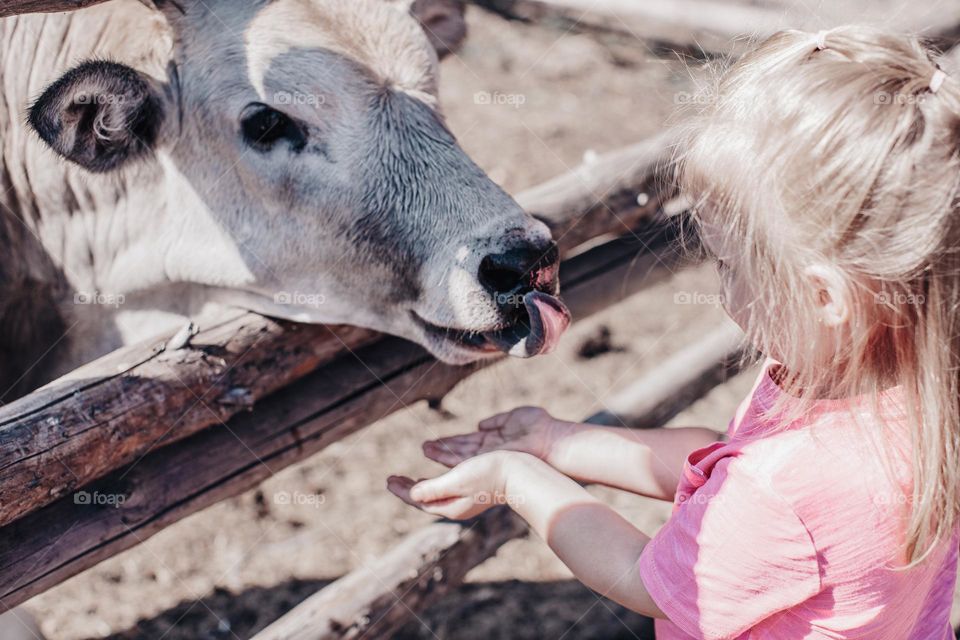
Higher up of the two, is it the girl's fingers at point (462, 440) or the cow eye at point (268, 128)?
the cow eye at point (268, 128)

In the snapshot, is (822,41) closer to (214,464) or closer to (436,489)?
(436,489)

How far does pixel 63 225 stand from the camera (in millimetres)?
2777

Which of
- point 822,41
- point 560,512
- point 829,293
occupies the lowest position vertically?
point 560,512

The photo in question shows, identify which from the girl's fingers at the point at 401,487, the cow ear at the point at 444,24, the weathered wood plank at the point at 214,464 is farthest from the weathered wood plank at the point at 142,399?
the cow ear at the point at 444,24

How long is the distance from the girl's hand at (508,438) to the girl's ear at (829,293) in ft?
2.55

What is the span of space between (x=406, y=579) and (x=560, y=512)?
0.80m

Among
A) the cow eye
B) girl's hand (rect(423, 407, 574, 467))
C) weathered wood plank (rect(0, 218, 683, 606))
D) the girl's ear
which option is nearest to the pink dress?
the girl's ear

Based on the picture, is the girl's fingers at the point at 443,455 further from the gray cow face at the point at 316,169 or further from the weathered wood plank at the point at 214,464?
the weathered wood plank at the point at 214,464

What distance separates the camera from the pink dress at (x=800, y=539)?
152 centimetres

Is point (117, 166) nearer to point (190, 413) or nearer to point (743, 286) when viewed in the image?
point (190, 413)

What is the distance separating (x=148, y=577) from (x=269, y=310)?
4.56ft

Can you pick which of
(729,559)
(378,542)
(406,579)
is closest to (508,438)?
(406,579)

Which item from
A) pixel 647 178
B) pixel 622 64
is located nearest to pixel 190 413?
pixel 647 178

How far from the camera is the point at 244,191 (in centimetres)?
259
